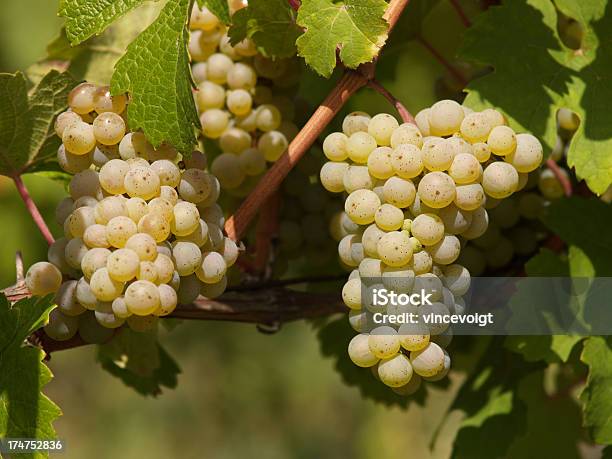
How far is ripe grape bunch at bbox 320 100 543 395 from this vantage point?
0.82 meters

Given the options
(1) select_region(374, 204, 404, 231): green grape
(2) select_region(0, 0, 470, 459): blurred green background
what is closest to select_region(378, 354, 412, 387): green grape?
(1) select_region(374, 204, 404, 231): green grape

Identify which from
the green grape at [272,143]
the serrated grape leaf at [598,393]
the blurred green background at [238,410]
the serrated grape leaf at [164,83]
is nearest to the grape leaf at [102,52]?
the green grape at [272,143]

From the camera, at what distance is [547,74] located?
0.97 m

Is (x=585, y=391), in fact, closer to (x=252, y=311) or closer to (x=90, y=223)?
(x=252, y=311)

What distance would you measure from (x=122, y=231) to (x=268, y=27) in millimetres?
289

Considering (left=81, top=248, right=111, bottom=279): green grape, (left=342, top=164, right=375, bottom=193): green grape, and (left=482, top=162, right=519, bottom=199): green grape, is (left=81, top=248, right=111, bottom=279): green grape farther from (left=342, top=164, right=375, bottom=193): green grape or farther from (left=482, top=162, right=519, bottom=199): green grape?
(left=482, top=162, right=519, bottom=199): green grape

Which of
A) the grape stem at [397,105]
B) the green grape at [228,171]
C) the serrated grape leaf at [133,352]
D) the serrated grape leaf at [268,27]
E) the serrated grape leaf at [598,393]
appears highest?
the serrated grape leaf at [268,27]

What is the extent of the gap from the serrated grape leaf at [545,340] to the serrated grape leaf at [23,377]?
1.77 feet

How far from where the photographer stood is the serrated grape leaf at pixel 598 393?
3.21 feet

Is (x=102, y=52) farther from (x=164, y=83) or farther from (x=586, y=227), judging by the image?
(x=586, y=227)

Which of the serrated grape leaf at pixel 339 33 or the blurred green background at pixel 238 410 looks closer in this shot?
the serrated grape leaf at pixel 339 33

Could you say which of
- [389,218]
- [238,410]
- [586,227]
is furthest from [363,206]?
[238,410]

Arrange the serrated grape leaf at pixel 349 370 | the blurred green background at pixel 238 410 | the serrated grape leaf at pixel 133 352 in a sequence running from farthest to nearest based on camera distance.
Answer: the blurred green background at pixel 238 410, the serrated grape leaf at pixel 349 370, the serrated grape leaf at pixel 133 352

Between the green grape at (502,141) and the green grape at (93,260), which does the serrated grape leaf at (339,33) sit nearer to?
A: the green grape at (502,141)
